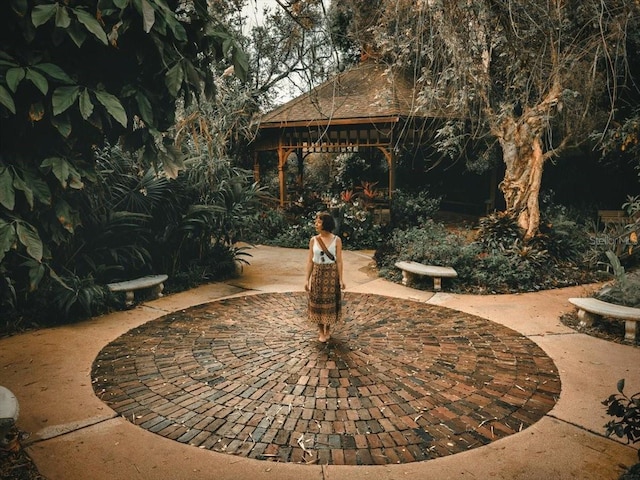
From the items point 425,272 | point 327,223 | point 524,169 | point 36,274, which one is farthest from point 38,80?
point 524,169

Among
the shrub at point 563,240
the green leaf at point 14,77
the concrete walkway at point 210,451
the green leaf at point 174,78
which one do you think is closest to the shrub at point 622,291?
the concrete walkway at point 210,451

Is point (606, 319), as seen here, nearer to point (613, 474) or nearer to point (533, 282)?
point (533, 282)

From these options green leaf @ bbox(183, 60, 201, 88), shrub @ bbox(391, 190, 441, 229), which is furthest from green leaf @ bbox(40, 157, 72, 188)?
shrub @ bbox(391, 190, 441, 229)

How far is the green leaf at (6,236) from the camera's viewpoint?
2.61 m

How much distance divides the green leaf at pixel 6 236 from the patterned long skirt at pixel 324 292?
289 centimetres

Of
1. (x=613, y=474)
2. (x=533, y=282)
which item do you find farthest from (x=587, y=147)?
(x=613, y=474)

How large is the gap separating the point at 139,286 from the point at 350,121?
7.02 meters

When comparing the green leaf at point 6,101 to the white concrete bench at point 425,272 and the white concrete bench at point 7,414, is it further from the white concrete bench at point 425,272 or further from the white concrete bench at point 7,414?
the white concrete bench at point 425,272

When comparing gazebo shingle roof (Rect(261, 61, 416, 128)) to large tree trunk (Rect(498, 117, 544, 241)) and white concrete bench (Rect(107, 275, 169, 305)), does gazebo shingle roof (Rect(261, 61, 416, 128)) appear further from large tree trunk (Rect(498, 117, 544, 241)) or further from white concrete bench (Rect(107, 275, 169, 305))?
white concrete bench (Rect(107, 275, 169, 305))

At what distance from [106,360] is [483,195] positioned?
1392 centimetres

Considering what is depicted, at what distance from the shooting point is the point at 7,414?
2.93 m

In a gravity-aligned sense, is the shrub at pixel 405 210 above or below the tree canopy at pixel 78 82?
below

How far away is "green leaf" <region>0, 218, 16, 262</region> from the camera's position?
103 inches

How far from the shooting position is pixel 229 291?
740cm
